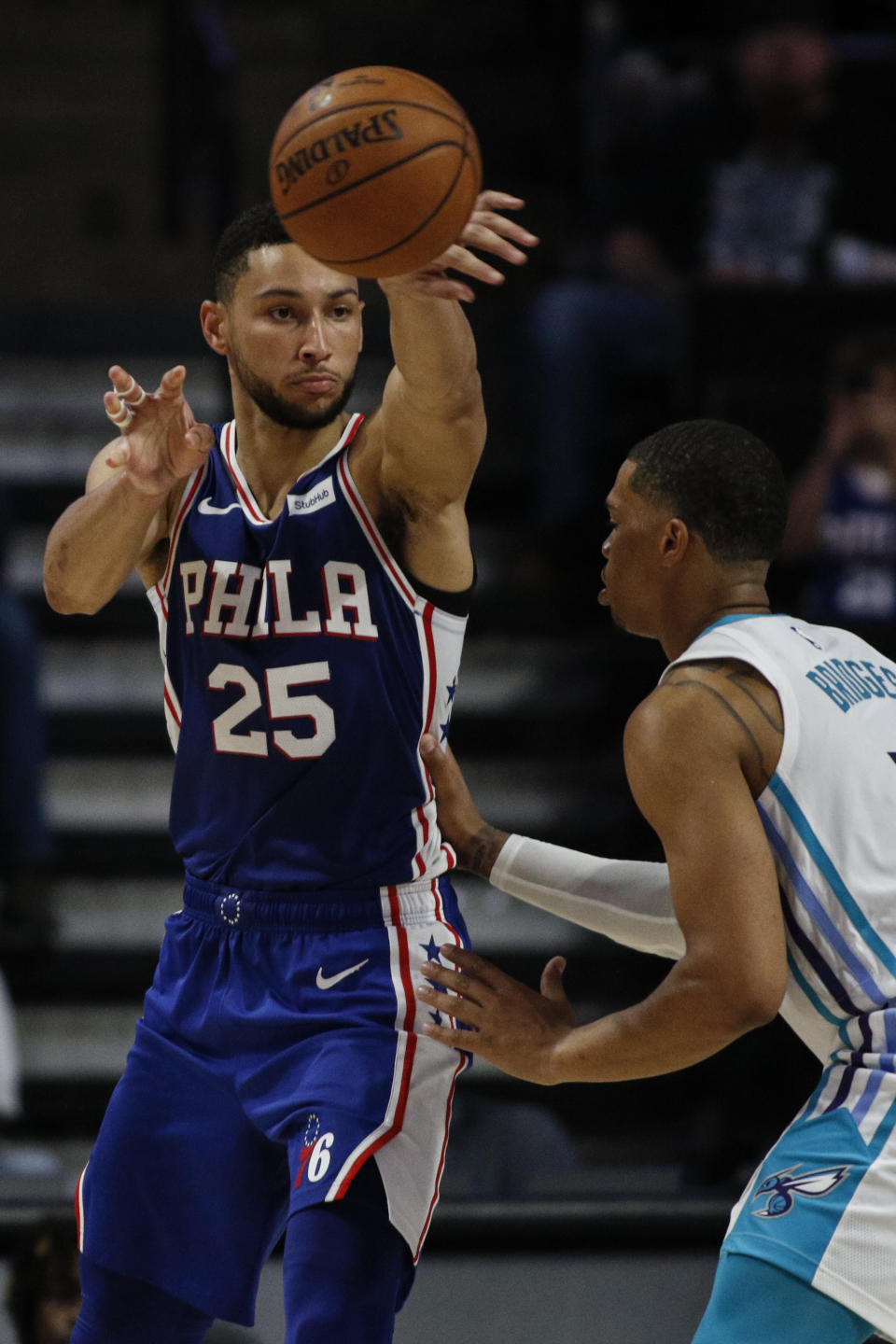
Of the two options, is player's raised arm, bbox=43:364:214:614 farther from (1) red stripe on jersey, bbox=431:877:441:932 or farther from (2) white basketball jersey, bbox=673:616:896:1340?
(2) white basketball jersey, bbox=673:616:896:1340

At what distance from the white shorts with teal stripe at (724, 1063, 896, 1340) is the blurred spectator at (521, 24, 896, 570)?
4818mm

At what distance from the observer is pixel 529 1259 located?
15.0ft

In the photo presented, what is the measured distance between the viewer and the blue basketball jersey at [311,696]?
3.11m

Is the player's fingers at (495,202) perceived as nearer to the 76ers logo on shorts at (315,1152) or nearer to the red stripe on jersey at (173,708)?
the red stripe on jersey at (173,708)

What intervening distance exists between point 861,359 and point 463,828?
12.0ft

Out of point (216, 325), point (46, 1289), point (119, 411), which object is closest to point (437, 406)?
point (119, 411)

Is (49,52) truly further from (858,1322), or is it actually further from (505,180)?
(858,1322)

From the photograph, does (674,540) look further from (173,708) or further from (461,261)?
(173,708)

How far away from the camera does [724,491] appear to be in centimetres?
289

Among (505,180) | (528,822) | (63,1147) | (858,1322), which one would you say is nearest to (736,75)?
(505,180)

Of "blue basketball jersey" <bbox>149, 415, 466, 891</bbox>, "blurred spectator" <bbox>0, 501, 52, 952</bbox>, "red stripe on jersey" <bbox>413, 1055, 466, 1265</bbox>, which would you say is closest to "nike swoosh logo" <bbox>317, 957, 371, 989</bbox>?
"blue basketball jersey" <bbox>149, 415, 466, 891</bbox>

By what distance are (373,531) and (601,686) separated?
4.06 meters

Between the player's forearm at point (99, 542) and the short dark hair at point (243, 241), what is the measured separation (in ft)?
1.48

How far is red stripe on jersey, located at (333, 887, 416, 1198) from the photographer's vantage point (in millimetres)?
2885
